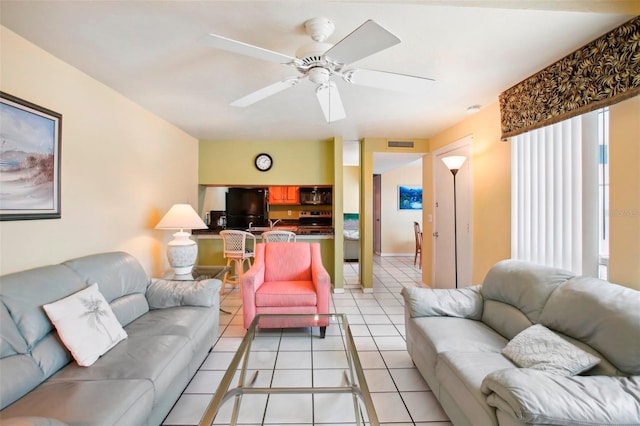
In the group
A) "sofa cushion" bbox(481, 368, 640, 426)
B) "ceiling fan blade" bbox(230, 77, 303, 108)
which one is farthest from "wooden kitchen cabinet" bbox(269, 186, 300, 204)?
"sofa cushion" bbox(481, 368, 640, 426)

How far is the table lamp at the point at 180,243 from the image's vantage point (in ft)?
9.21

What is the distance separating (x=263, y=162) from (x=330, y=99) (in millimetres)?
2686

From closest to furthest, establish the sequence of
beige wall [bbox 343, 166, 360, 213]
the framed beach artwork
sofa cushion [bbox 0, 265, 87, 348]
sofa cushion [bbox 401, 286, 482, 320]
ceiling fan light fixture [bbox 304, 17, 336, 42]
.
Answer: sofa cushion [bbox 0, 265, 87, 348] < ceiling fan light fixture [bbox 304, 17, 336, 42] < the framed beach artwork < sofa cushion [bbox 401, 286, 482, 320] < beige wall [bbox 343, 166, 360, 213]

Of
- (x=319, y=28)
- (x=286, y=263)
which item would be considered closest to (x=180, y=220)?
(x=286, y=263)

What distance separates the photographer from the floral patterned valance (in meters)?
1.55

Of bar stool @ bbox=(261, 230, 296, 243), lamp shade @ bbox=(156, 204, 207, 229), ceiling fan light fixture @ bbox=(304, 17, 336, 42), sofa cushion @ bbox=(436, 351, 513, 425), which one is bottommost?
sofa cushion @ bbox=(436, 351, 513, 425)

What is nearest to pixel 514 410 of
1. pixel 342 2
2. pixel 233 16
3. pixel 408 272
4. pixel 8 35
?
pixel 342 2

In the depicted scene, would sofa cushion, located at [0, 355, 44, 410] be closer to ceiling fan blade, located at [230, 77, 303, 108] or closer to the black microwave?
ceiling fan blade, located at [230, 77, 303, 108]

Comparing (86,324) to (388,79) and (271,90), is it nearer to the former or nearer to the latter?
(271,90)

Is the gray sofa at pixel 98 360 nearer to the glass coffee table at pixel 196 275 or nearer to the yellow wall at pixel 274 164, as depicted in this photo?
the glass coffee table at pixel 196 275

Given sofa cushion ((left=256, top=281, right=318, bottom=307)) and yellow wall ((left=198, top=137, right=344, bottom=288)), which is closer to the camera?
sofa cushion ((left=256, top=281, right=318, bottom=307))

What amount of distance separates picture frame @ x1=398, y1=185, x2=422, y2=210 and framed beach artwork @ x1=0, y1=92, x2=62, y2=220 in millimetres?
6750

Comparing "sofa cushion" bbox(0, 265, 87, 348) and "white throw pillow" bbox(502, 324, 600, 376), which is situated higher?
"sofa cushion" bbox(0, 265, 87, 348)

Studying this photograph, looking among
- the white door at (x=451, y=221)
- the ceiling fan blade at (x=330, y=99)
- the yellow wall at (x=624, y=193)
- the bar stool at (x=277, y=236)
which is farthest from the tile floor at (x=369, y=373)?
the ceiling fan blade at (x=330, y=99)
